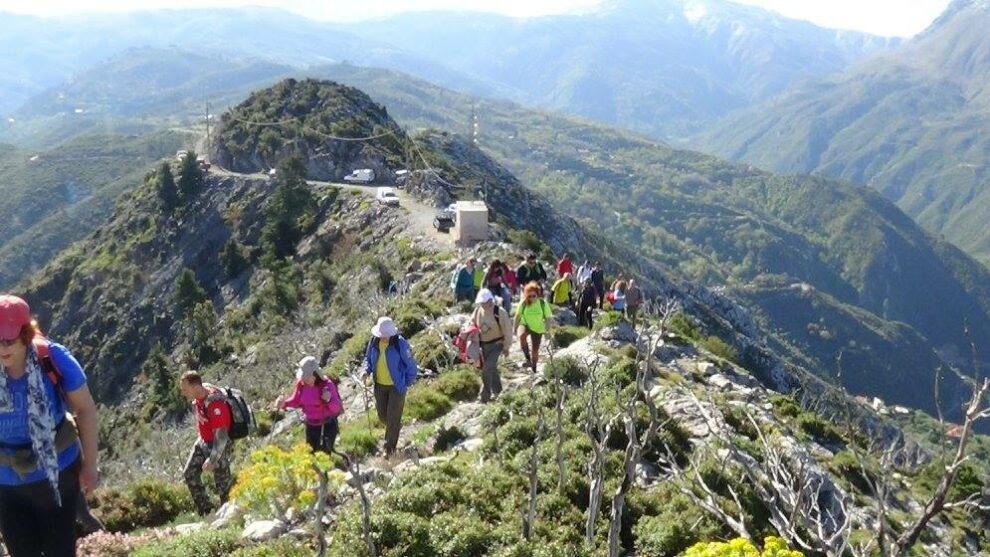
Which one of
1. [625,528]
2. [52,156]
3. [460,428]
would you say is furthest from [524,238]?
[52,156]

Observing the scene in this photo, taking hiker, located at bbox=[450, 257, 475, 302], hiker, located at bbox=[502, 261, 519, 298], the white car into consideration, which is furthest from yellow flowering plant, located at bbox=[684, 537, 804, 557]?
the white car

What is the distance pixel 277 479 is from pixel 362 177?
5286cm

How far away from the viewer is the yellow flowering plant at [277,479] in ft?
21.5

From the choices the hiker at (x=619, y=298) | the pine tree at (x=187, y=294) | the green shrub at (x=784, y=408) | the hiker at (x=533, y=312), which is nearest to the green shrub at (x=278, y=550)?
the hiker at (x=533, y=312)

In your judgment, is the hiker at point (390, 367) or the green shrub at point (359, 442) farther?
the green shrub at point (359, 442)

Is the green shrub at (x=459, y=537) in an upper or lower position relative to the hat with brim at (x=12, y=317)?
lower

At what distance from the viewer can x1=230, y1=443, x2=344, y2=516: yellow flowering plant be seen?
656 cm

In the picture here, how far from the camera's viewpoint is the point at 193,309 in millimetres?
45938

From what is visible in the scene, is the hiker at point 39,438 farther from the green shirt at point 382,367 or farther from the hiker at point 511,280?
the hiker at point 511,280

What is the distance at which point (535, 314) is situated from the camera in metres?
14.2

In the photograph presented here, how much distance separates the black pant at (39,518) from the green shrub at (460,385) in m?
9.52

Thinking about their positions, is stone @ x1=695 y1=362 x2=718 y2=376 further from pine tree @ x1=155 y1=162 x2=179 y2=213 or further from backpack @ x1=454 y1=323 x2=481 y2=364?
pine tree @ x1=155 y1=162 x2=179 y2=213

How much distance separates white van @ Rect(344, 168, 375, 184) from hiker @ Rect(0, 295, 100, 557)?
53.7 metres

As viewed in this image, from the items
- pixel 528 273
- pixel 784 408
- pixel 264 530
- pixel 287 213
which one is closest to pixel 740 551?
pixel 264 530
